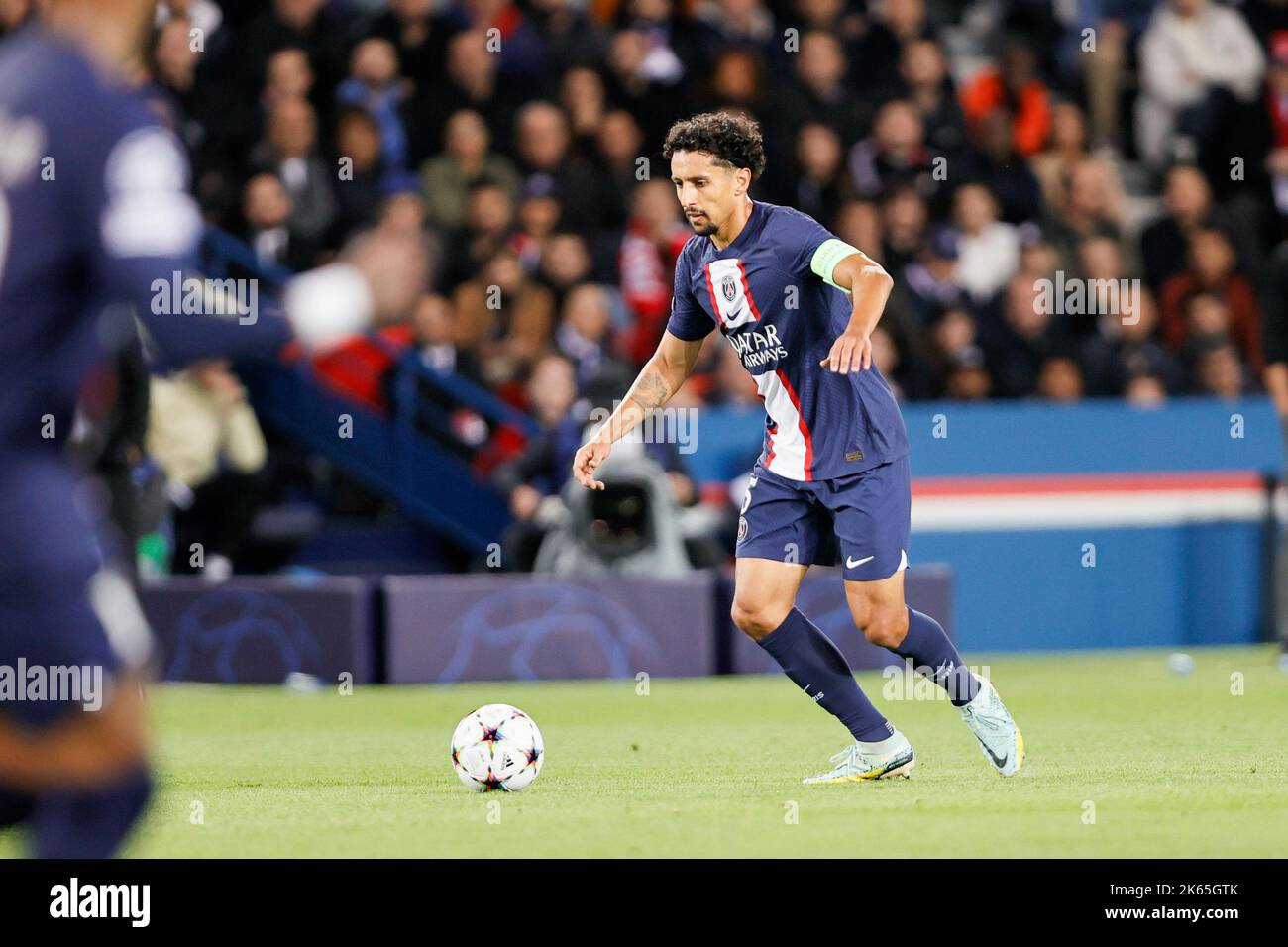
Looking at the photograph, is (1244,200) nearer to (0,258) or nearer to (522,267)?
(522,267)

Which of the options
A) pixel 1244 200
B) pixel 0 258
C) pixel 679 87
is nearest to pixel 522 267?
pixel 679 87

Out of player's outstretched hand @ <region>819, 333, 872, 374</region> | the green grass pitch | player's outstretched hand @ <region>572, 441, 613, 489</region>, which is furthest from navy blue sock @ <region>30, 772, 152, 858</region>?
player's outstretched hand @ <region>572, 441, 613, 489</region>

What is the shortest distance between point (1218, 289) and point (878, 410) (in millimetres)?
8933

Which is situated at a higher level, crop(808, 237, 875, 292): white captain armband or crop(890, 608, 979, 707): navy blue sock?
crop(808, 237, 875, 292): white captain armband

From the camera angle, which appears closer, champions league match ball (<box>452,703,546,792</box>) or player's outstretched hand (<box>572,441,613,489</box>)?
player's outstretched hand (<box>572,441,613,489</box>)

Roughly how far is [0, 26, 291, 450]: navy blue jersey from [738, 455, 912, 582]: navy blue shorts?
379cm

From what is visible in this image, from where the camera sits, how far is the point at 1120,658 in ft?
45.8

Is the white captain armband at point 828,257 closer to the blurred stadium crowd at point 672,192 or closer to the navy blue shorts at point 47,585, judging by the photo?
the navy blue shorts at point 47,585

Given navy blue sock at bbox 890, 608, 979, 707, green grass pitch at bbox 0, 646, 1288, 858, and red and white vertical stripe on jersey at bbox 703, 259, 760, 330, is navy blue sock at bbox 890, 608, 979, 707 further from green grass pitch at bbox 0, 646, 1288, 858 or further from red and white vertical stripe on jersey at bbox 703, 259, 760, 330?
red and white vertical stripe on jersey at bbox 703, 259, 760, 330

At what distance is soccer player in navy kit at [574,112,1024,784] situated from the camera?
7312 millimetres

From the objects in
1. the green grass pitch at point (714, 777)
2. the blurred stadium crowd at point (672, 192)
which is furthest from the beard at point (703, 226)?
the blurred stadium crowd at point (672, 192)

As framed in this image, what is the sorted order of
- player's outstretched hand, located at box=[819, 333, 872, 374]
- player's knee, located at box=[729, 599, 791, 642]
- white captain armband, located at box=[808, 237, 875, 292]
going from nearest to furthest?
player's outstretched hand, located at box=[819, 333, 872, 374] → white captain armband, located at box=[808, 237, 875, 292] → player's knee, located at box=[729, 599, 791, 642]

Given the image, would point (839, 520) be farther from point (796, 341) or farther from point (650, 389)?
point (650, 389)

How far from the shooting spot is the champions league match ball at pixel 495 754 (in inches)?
290
